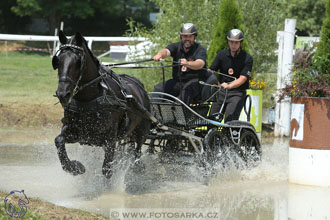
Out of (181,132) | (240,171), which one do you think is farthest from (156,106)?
(240,171)

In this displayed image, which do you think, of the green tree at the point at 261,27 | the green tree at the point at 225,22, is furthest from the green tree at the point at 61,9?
the green tree at the point at 225,22

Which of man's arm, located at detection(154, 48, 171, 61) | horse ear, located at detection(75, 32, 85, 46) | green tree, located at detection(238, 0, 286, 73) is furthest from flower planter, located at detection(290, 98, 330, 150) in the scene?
green tree, located at detection(238, 0, 286, 73)

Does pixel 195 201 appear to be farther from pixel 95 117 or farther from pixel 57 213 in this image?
pixel 57 213

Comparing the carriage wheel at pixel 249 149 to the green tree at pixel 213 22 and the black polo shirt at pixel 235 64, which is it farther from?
the green tree at pixel 213 22

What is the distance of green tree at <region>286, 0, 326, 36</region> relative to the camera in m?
36.7

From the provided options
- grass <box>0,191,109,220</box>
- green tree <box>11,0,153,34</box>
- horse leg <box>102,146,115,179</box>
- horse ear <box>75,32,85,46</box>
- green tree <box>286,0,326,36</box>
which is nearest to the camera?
→ grass <box>0,191,109,220</box>

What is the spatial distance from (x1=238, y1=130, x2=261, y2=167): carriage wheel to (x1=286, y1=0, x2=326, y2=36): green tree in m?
27.9

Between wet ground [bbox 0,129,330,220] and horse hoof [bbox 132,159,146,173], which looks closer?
wet ground [bbox 0,129,330,220]

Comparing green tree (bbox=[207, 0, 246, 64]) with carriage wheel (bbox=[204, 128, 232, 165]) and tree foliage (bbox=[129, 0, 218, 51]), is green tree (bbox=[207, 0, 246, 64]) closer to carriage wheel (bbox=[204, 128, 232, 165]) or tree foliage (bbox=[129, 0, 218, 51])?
tree foliage (bbox=[129, 0, 218, 51])

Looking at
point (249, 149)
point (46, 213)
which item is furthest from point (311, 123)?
point (46, 213)

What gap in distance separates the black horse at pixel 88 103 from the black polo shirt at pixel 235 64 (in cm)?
196

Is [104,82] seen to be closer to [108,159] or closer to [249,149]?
[108,159]

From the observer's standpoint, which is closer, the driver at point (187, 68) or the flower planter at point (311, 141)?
the flower planter at point (311, 141)

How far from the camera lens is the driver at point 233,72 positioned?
9008 millimetres
